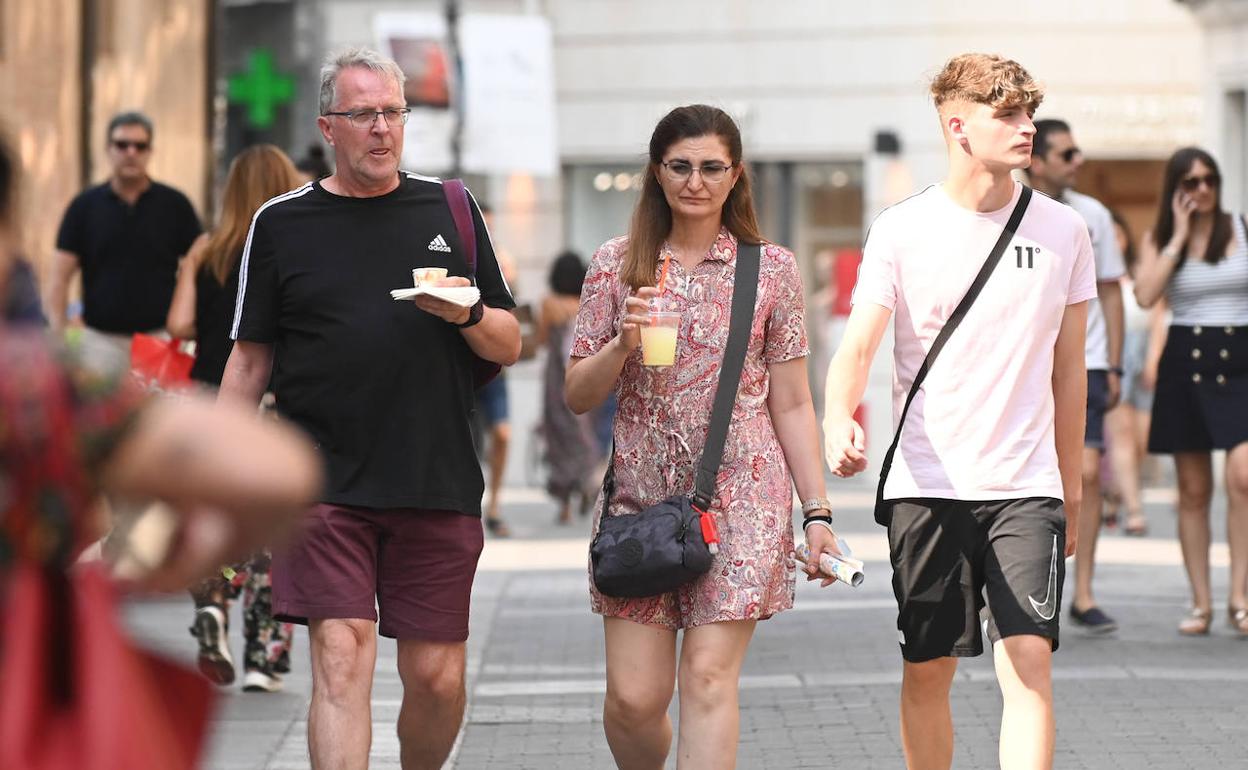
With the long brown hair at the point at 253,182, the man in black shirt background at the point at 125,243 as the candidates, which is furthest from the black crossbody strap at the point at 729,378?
the man in black shirt background at the point at 125,243

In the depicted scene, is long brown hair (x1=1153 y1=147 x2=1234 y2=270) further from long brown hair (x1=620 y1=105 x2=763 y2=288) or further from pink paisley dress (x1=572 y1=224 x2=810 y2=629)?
pink paisley dress (x1=572 y1=224 x2=810 y2=629)

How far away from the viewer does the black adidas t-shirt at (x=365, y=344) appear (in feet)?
19.2

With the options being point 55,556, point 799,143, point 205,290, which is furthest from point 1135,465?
point 55,556

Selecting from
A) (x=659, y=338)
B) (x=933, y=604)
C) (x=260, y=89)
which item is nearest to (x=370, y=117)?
(x=659, y=338)

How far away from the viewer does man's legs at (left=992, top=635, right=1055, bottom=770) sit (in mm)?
5711

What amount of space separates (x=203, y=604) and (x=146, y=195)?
107 inches

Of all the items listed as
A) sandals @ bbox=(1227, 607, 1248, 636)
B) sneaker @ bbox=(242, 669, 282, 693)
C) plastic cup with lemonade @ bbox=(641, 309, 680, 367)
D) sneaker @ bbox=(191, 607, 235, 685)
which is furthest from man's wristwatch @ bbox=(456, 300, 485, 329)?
sandals @ bbox=(1227, 607, 1248, 636)

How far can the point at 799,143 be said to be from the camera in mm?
24328

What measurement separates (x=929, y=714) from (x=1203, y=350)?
465cm

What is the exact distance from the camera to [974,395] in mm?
5887

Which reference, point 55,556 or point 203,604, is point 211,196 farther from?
→ point 55,556

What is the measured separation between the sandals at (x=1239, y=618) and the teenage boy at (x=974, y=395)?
4329 mm

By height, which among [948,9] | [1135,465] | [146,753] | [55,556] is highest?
[948,9]

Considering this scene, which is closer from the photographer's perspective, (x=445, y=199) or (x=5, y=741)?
(x=5, y=741)
